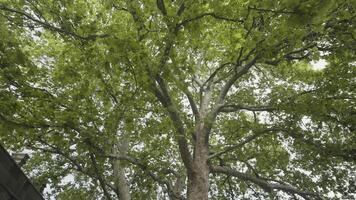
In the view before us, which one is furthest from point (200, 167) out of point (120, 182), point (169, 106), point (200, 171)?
point (120, 182)

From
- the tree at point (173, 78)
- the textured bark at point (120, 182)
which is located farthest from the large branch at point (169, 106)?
the textured bark at point (120, 182)

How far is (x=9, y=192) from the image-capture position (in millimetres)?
6863

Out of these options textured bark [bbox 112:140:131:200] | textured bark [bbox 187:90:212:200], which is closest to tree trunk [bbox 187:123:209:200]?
textured bark [bbox 187:90:212:200]

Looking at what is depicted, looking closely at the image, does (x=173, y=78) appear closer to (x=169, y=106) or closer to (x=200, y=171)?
(x=169, y=106)

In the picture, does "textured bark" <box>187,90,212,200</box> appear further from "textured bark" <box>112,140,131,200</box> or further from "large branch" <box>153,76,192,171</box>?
"textured bark" <box>112,140,131,200</box>

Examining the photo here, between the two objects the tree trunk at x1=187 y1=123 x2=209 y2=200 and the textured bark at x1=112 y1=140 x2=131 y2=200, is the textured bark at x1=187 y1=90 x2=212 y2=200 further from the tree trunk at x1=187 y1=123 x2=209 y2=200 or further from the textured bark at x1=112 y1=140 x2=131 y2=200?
the textured bark at x1=112 y1=140 x2=131 y2=200

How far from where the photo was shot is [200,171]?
382 inches

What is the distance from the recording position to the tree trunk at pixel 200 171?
9211mm

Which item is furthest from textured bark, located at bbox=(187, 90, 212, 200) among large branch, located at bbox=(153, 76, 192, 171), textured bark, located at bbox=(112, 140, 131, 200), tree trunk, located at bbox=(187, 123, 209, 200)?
textured bark, located at bbox=(112, 140, 131, 200)

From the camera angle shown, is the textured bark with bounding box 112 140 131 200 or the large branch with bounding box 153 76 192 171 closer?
the large branch with bounding box 153 76 192 171

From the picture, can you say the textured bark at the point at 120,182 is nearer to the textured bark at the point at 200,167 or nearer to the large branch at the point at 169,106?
the textured bark at the point at 200,167

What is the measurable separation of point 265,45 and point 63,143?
20.6ft

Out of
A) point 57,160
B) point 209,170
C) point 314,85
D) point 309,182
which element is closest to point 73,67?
point 209,170

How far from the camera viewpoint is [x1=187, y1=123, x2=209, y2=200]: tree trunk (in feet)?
30.2
